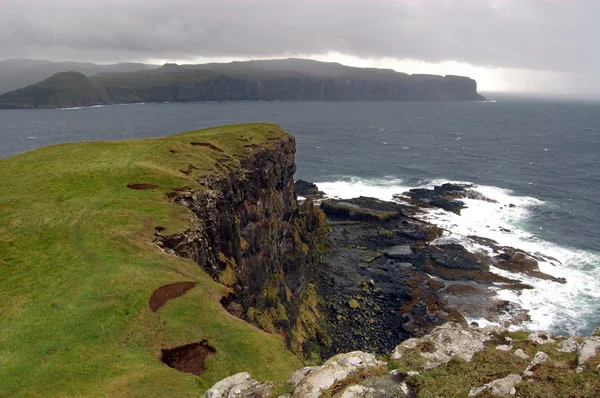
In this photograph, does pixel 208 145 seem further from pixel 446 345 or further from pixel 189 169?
pixel 446 345

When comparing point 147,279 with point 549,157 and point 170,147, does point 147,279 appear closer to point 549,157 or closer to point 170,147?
point 170,147

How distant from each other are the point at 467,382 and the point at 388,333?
139 feet

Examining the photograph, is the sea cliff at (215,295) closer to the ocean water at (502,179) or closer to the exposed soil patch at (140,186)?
the exposed soil patch at (140,186)

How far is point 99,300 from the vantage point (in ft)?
69.9

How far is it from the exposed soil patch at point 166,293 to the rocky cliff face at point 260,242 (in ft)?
9.30

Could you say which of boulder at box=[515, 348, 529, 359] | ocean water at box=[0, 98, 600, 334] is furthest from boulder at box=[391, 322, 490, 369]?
ocean water at box=[0, 98, 600, 334]

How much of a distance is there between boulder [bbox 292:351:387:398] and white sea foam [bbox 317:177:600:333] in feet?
157

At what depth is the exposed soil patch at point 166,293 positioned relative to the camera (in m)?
21.8

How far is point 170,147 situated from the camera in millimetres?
45281

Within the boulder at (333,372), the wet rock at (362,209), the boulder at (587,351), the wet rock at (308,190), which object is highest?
the boulder at (587,351)

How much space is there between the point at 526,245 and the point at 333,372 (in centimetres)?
7463

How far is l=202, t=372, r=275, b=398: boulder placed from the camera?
1343cm

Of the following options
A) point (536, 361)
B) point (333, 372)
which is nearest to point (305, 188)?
point (333, 372)

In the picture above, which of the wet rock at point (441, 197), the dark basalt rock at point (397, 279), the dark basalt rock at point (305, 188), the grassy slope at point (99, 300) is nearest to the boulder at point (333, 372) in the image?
the grassy slope at point (99, 300)
